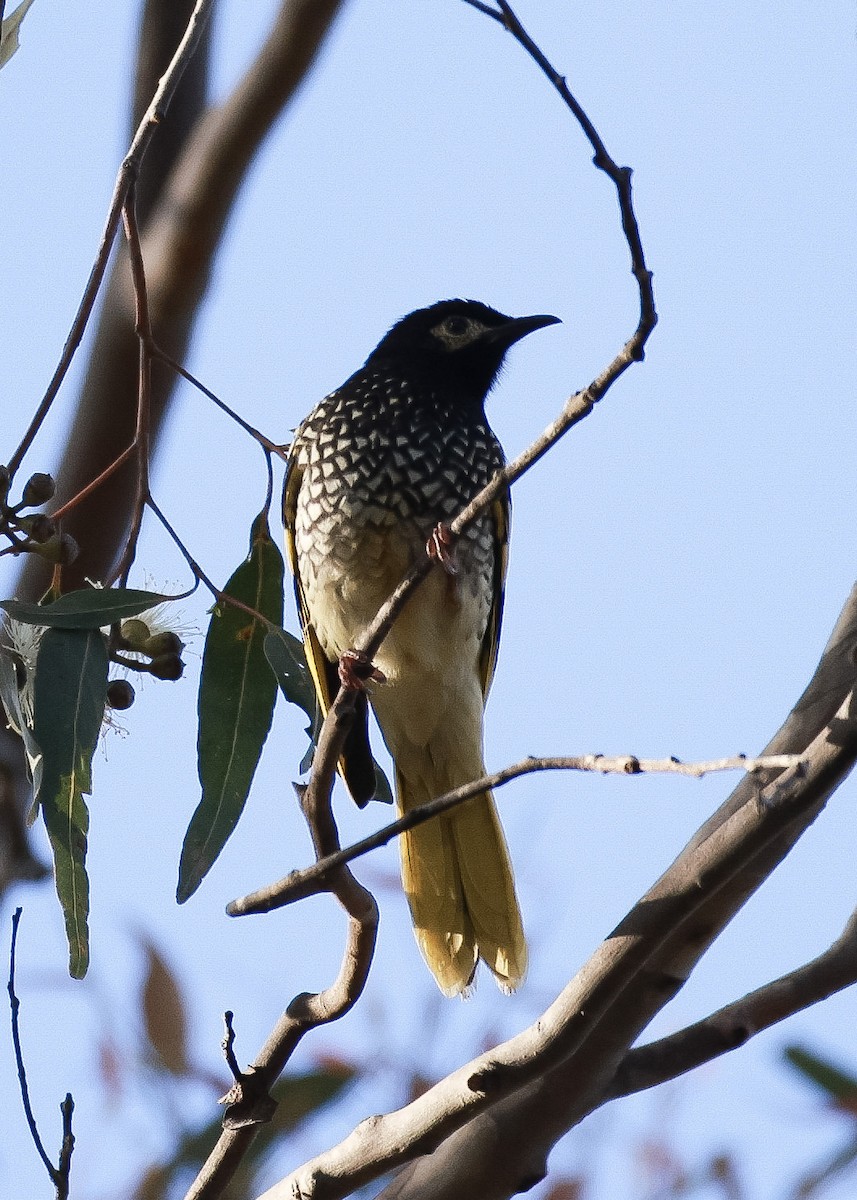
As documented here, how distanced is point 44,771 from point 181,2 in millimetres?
2337

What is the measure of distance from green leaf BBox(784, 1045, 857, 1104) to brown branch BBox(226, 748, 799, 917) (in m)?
1.01

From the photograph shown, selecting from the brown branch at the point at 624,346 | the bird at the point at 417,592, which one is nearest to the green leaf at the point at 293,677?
the bird at the point at 417,592

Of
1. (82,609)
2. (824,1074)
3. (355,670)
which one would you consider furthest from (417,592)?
(824,1074)

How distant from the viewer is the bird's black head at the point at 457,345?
165 inches

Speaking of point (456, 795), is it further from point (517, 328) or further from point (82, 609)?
point (517, 328)

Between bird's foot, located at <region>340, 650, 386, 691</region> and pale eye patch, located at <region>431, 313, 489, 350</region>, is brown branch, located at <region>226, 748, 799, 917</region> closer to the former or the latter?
bird's foot, located at <region>340, 650, 386, 691</region>

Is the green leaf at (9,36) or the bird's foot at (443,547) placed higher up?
the green leaf at (9,36)

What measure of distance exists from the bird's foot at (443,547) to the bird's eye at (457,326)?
3.03ft

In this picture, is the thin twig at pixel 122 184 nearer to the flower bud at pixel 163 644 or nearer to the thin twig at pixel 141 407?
the thin twig at pixel 141 407

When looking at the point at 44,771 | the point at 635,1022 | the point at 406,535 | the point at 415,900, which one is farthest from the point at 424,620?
the point at 635,1022

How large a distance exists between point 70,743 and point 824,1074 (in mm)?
1433

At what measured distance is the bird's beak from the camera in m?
4.16

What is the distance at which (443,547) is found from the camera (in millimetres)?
2574

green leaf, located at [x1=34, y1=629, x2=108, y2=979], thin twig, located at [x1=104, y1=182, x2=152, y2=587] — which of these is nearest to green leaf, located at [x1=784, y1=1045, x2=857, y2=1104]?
green leaf, located at [x1=34, y1=629, x2=108, y2=979]
